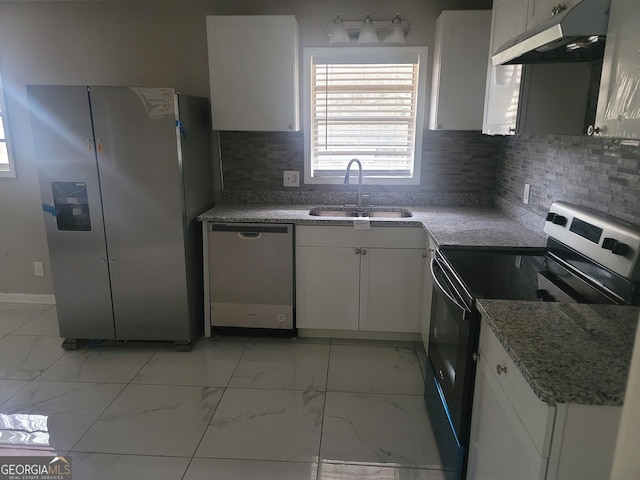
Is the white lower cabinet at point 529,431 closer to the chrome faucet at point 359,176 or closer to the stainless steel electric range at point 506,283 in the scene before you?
the stainless steel electric range at point 506,283

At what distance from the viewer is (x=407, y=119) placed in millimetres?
3258

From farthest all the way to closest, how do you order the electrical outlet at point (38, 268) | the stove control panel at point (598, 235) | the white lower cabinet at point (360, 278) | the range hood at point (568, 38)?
1. the electrical outlet at point (38, 268)
2. the white lower cabinet at point (360, 278)
3. the stove control panel at point (598, 235)
4. the range hood at point (568, 38)

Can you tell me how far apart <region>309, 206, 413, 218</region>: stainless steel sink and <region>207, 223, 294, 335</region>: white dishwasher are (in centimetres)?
47

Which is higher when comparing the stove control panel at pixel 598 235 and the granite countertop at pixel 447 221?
the stove control panel at pixel 598 235

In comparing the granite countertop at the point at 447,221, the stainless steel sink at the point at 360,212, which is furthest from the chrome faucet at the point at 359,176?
the granite countertop at the point at 447,221

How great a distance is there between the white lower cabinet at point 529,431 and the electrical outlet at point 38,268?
11.7 feet

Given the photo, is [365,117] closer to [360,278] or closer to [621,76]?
[360,278]

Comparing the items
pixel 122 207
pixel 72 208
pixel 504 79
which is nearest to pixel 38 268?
pixel 72 208

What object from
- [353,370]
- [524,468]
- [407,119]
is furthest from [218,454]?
[407,119]

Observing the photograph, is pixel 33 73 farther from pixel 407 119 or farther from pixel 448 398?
pixel 448 398

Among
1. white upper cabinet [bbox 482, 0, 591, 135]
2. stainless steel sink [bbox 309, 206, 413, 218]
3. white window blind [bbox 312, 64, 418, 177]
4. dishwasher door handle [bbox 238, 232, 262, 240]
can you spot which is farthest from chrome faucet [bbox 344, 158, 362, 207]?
white upper cabinet [bbox 482, 0, 591, 135]

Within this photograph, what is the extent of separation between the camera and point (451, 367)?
1810 millimetres

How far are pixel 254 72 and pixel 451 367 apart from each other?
2172 millimetres

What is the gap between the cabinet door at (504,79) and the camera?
207 centimetres
